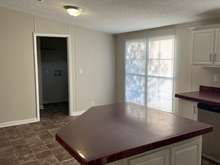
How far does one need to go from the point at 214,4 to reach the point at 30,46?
12.7ft

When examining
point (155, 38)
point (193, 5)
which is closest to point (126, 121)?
point (193, 5)

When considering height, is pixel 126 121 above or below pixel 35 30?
below

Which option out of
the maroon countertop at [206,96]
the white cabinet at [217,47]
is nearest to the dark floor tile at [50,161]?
the maroon countertop at [206,96]

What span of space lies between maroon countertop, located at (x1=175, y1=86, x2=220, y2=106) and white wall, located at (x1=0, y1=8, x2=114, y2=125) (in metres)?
2.92

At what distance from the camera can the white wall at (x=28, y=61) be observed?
4.66 metres

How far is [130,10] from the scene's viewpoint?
11.6 ft

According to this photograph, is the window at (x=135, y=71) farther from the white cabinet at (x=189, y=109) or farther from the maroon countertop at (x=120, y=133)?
the maroon countertop at (x=120, y=133)

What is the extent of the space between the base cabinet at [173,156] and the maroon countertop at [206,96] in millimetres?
1229

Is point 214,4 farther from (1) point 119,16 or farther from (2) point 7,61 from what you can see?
(2) point 7,61

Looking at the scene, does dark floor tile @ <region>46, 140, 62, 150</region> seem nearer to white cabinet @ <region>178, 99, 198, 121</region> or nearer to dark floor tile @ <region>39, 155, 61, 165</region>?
dark floor tile @ <region>39, 155, 61, 165</region>

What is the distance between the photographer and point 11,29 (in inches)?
183

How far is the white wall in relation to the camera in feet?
15.3

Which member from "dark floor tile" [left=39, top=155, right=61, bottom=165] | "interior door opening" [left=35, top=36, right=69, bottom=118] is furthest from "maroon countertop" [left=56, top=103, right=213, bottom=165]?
"interior door opening" [left=35, top=36, right=69, bottom=118]

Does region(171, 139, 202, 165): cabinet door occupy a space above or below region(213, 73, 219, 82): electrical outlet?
below
